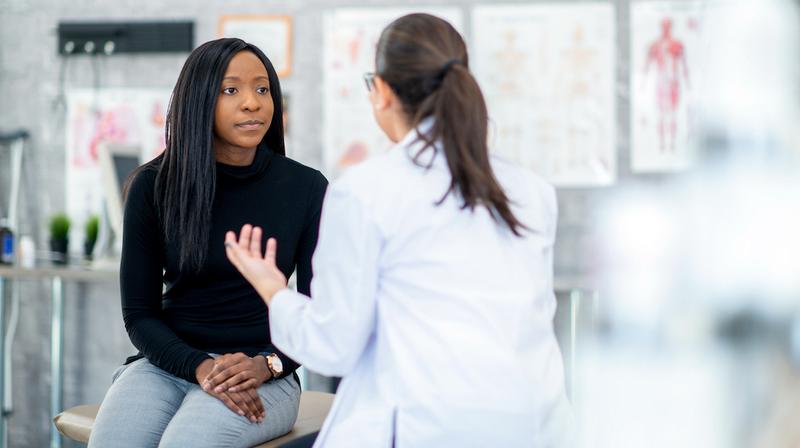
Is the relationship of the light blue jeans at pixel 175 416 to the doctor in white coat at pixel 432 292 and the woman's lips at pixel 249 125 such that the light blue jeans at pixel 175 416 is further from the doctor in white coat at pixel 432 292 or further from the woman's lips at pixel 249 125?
the woman's lips at pixel 249 125

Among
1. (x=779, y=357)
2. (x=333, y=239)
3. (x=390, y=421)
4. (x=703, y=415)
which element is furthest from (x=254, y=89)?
(x=779, y=357)

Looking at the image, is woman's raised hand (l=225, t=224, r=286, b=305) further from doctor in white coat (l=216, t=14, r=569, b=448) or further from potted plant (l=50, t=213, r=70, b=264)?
potted plant (l=50, t=213, r=70, b=264)

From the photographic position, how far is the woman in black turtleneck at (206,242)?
1487 mm

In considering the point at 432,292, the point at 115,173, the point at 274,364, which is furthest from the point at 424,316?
the point at 115,173

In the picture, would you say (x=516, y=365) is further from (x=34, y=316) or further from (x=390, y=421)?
(x=34, y=316)

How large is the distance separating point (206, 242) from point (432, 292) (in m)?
0.66

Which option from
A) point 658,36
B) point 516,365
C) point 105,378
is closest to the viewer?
point 516,365

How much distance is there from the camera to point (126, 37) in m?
3.23

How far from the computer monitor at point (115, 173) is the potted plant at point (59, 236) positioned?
0.23 metres

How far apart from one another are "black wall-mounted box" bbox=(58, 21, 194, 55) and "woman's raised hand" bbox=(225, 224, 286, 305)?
86.9 inches

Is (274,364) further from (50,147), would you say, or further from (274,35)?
(50,147)

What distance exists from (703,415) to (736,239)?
0.67 meters

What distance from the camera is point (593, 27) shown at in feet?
10.1

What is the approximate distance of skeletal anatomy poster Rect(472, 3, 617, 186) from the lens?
120 inches
